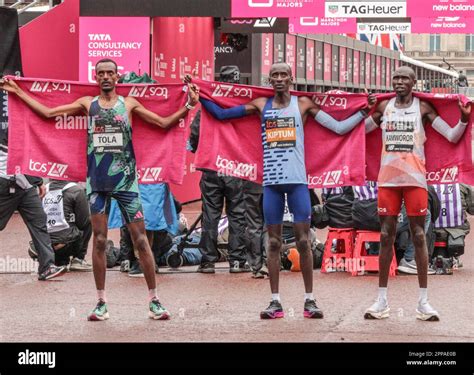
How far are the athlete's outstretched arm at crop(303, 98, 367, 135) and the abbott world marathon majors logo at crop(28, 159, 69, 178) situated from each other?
211 centimetres

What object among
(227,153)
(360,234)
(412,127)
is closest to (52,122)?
(227,153)

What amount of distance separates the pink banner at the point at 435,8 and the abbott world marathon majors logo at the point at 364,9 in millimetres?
117

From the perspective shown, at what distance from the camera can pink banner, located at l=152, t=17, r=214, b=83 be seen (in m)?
19.4

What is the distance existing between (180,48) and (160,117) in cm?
1013

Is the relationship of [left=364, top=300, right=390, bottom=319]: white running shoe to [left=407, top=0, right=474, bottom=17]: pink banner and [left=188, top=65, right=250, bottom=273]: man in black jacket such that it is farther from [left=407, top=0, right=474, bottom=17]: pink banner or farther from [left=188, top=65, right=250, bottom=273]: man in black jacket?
[left=407, top=0, right=474, bottom=17]: pink banner

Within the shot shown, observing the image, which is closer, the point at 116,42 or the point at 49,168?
the point at 49,168

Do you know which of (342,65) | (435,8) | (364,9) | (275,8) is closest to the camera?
(275,8)

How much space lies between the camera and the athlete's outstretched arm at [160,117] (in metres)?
10.1

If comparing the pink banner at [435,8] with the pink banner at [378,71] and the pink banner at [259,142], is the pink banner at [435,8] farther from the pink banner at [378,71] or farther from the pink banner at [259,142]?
the pink banner at [378,71]

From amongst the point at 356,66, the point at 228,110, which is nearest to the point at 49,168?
the point at 228,110

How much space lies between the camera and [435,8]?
1845 centimetres

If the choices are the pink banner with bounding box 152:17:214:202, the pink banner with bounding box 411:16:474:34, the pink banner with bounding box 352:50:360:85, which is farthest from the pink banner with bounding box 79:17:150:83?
the pink banner with bounding box 352:50:360:85

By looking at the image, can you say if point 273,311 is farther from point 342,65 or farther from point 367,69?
point 367,69
